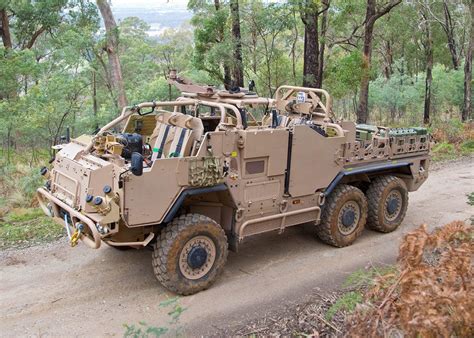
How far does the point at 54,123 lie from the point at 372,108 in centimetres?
1719

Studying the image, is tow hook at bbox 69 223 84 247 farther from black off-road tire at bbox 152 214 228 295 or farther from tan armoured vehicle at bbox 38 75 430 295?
black off-road tire at bbox 152 214 228 295

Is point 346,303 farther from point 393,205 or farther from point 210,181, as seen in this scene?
point 393,205

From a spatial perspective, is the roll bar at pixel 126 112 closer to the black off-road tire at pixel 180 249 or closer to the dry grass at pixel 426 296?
the black off-road tire at pixel 180 249

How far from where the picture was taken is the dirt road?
5.85 meters

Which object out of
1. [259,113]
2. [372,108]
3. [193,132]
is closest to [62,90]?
[259,113]

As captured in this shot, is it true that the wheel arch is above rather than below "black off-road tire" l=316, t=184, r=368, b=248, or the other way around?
above

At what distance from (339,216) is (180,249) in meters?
2.89

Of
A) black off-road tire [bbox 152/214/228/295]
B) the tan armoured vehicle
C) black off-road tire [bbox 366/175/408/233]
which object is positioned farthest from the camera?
black off-road tire [bbox 366/175/408/233]

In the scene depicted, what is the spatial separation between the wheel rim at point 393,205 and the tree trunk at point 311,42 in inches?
242

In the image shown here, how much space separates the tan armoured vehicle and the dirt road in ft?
1.12

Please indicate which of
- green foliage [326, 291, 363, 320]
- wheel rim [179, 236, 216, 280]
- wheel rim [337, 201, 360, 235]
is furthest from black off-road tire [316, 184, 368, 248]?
wheel rim [179, 236, 216, 280]

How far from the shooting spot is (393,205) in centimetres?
874

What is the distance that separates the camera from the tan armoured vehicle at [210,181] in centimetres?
603

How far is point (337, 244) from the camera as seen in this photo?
803 cm
